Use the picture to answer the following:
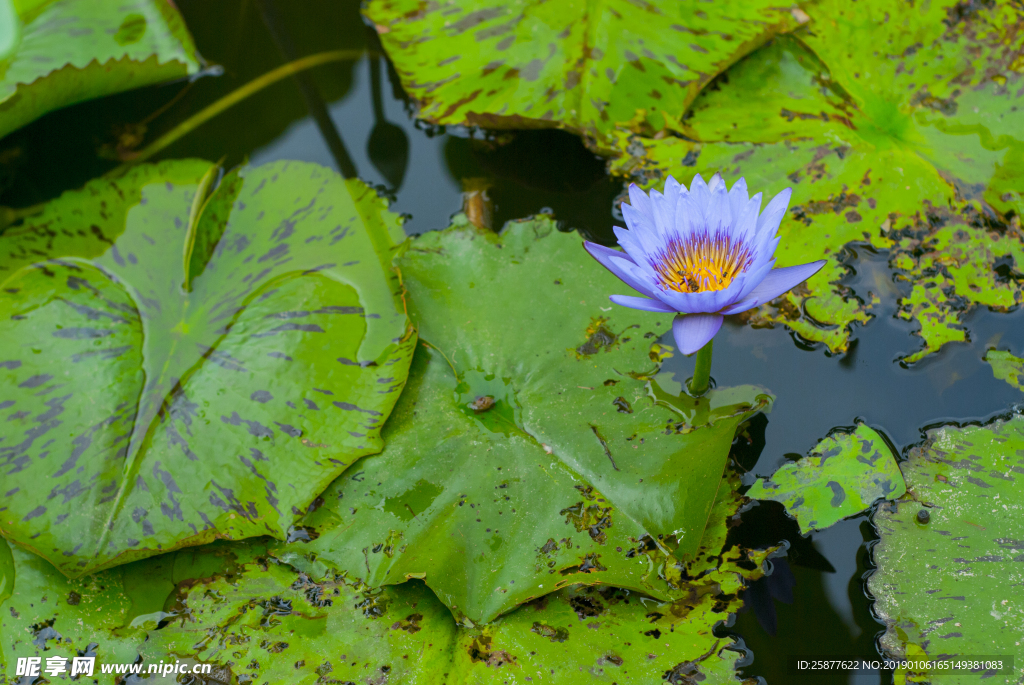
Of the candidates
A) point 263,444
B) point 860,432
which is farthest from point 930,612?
point 263,444

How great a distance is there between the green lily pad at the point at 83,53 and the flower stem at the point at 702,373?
2.35m

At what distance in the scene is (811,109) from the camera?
6.66 ft

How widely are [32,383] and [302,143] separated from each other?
1286mm

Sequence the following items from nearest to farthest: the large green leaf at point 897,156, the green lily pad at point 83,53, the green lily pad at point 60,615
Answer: the green lily pad at point 60,615, the large green leaf at point 897,156, the green lily pad at point 83,53

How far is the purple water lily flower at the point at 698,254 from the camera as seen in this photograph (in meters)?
1.32

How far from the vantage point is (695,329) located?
1.33 metres

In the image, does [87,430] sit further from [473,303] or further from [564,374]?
[564,374]

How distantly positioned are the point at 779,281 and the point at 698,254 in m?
0.20

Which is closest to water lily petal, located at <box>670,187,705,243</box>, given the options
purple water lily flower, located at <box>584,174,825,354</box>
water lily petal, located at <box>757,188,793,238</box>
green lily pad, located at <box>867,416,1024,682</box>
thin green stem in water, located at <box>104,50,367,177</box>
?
purple water lily flower, located at <box>584,174,825,354</box>

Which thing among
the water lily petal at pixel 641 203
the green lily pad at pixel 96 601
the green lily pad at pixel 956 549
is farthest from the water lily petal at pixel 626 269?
the green lily pad at pixel 96 601

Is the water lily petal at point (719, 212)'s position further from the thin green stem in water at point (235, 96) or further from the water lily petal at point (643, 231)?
the thin green stem in water at point (235, 96)

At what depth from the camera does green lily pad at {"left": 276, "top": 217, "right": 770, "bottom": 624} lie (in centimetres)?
154

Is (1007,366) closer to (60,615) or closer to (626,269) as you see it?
(626,269)

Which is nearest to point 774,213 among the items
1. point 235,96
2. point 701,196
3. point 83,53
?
point 701,196
